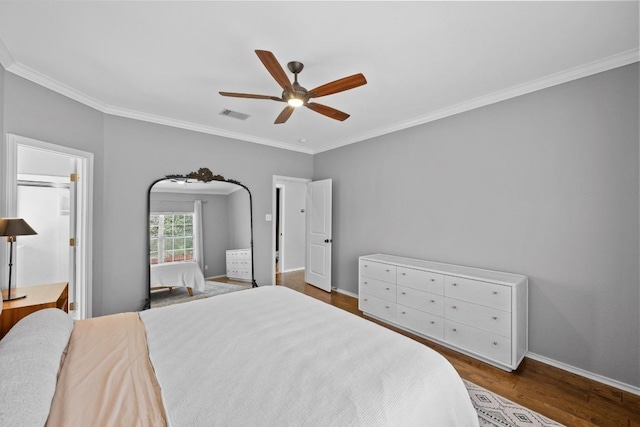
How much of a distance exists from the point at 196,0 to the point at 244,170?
9.13 ft

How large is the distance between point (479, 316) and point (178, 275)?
11.4 ft

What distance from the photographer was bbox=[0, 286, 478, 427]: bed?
38.7 inches

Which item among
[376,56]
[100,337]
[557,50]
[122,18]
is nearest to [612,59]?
[557,50]

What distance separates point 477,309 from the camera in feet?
8.45

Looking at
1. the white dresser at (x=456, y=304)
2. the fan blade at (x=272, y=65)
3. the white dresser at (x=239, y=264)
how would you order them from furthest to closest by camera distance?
the white dresser at (x=239, y=264), the white dresser at (x=456, y=304), the fan blade at (x=272, y=65)

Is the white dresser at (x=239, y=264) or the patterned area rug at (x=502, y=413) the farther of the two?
the white dresser at (x=239, y=264)

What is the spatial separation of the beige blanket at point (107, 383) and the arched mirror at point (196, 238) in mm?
1945

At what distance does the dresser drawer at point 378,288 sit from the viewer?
130 inches

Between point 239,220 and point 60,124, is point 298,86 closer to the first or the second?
point 60,124

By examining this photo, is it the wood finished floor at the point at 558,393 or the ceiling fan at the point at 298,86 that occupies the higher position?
the ceiling fan at the point at 298,86

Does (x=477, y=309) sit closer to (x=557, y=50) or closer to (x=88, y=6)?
(x=557, y=50)

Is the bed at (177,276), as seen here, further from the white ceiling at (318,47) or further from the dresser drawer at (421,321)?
the dresser drawer at (421,321)

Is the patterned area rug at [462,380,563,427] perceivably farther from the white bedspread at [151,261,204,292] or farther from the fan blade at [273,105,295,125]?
the white bedspread at [151,261,204,292]

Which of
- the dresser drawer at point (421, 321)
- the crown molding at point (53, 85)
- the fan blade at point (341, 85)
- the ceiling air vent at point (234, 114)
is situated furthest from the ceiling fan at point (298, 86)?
the dresser drawer at point (421, 321)
